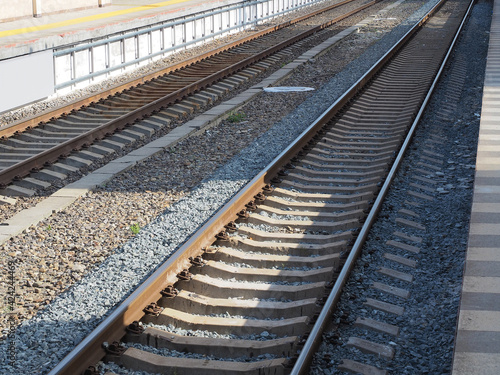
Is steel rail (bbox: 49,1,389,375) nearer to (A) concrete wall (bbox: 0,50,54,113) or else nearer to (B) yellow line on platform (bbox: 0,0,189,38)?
(A) concrete wall (bbox: 0,50,54,113)

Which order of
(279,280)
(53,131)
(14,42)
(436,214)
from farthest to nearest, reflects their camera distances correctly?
(14,42)
(53,131)
(436,214)
(279,280)

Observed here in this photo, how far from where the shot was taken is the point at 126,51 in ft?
66.0

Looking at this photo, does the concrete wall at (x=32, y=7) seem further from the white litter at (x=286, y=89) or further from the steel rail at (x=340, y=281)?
the steel rail at (x=340, y=281)

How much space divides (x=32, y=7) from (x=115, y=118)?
12.5 m

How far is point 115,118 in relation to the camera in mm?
13938

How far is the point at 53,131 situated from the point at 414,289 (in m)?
8.15

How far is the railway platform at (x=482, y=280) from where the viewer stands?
5363 millimetres

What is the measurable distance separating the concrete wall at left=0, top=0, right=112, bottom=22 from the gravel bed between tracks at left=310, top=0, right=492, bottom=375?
611 inches

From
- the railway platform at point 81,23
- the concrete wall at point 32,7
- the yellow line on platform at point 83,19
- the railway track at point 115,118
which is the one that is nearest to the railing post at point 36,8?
the concrete wall at point 32,7

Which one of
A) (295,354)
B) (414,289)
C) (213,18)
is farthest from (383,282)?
(213,18)

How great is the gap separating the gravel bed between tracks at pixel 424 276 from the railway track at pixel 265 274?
19 cm

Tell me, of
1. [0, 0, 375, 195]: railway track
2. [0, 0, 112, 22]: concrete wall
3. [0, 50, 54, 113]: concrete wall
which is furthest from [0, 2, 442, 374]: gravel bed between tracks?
[0, 0, 112, 22]: concrete wall

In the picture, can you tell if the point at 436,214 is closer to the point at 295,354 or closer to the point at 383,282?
the point at 383,282

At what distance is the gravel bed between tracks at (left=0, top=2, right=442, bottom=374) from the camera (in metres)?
6.21
